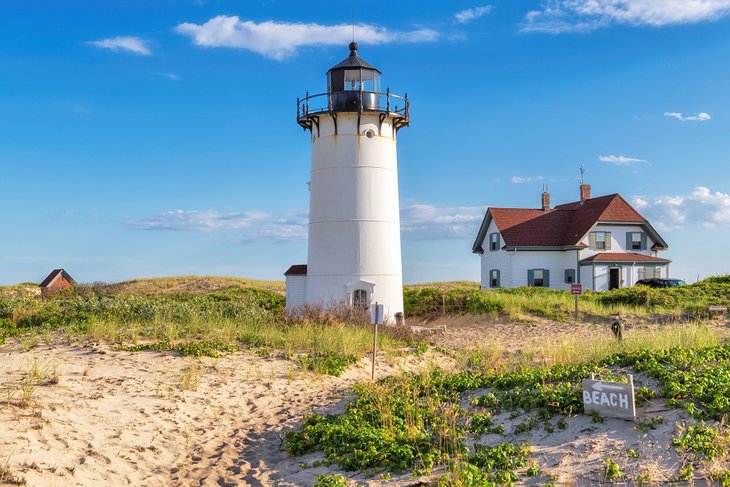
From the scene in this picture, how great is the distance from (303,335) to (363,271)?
8.00 meters

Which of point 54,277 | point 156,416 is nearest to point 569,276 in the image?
point 54,277

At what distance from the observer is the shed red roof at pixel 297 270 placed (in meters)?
28.3

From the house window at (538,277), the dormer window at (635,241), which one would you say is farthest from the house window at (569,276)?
the dormer window at (635,241)

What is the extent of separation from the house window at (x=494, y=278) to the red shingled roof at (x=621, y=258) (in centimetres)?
552

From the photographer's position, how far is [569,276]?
4153cm

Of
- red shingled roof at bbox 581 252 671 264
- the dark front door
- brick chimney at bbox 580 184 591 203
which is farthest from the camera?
brick chimney at bbox 580 184 591 203

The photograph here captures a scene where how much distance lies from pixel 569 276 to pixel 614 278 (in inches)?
103

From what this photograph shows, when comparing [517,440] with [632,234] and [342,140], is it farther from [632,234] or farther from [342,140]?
[632,234]

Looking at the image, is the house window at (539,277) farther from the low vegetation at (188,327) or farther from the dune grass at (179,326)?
the dune grass at (179,326)

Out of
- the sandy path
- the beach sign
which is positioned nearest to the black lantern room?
the sandy path

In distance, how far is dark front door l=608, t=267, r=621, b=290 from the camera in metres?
40.6

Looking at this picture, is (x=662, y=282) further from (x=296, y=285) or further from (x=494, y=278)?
(x=296, y=285)

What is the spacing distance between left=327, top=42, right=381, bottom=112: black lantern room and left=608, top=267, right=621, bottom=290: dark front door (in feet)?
71.6

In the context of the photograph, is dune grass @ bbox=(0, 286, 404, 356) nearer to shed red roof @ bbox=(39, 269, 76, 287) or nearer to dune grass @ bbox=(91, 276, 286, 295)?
shed red roof @ bbox=(39, 269, 76, 287)
